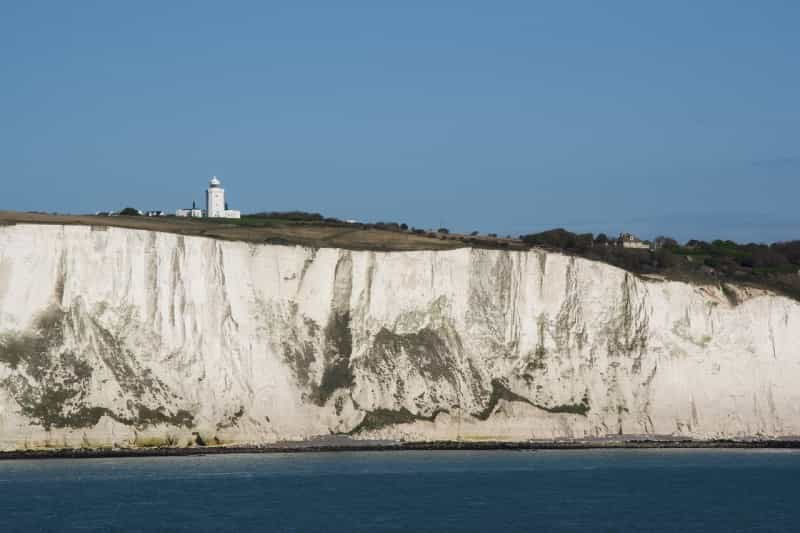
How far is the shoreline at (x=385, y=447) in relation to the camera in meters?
47.5

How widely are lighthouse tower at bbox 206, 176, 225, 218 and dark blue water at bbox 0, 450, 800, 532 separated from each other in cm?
2803

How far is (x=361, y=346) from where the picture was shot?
55594 millimetres

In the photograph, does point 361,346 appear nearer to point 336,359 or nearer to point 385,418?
point 336,359

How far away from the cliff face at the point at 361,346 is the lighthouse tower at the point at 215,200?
67.9ft

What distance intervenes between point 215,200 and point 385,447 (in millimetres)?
28144

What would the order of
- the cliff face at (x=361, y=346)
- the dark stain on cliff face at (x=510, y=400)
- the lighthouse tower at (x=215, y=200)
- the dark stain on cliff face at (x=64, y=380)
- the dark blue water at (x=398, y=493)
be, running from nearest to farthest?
the dark blue water at (x=398, y=493) → the dark stain on cliff face at (x=64, y=380) → the cliff face at (x=361, y=346) → the dark stain on cliff face at (x=510, y=400) → the lighthouse tower at (x=215, y=200)

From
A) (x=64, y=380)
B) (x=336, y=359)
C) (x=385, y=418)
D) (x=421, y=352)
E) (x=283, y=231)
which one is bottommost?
(x=385, y=418)

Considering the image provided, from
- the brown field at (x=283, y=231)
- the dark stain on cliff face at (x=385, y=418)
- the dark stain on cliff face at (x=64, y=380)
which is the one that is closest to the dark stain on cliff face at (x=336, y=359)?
the dark stain on cliff face at (x=385, y=418)

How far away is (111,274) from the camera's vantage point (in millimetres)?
52688

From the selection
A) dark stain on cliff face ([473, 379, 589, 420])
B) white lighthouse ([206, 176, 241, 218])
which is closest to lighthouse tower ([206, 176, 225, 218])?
white lighthouse ([206, 176, 241, 218])

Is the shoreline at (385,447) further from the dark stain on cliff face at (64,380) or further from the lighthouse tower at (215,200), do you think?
the lighthouse tower at (215,200)

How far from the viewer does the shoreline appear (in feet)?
156

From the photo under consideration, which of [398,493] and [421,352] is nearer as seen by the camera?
[398,493]

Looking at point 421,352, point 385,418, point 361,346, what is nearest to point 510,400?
point 421,352
